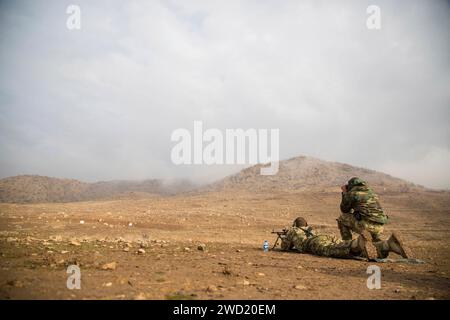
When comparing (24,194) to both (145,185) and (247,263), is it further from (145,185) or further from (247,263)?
(247,263)

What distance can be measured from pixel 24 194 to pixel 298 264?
6156 centimetres

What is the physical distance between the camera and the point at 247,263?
22.0 ft

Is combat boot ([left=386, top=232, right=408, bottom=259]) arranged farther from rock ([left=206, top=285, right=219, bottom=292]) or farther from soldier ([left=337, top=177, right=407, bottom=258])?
rock ([left=206, top=285, right=219, bottom=292])

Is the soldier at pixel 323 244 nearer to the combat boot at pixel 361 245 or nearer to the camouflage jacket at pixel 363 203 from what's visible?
the combat boot at pixel 361 245

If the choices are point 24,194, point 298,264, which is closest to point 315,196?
point 298,264

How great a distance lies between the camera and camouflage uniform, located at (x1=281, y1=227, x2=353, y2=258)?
777cm

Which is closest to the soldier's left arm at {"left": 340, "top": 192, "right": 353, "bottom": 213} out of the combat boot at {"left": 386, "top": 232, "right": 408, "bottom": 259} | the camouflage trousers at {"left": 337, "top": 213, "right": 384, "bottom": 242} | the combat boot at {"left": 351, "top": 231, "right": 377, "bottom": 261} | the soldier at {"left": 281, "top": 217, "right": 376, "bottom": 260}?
the camouflage trousers at {"left": 337, "top": 213, "right": 384, "bottom": 242}

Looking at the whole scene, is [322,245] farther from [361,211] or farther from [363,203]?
[363,203]

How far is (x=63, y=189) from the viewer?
209ft

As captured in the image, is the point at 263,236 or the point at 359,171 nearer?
the point at 263,236

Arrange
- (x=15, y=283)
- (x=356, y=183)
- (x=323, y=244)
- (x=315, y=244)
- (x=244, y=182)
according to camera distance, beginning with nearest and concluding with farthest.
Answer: (x=15, y=283), (x=323, y=244), (x=356, y=183), (x=315, y=244), (x=244, y=182)

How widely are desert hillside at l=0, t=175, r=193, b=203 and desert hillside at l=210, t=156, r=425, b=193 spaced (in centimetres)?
1629

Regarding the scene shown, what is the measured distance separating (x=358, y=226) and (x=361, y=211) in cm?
38

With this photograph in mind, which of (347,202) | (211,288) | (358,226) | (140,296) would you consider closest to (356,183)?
(347,202)
